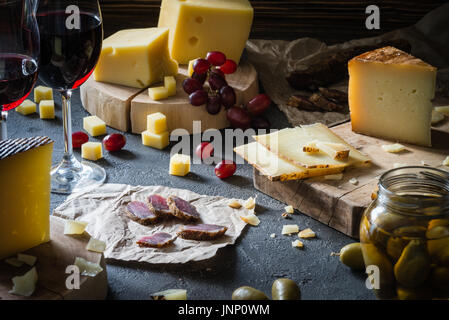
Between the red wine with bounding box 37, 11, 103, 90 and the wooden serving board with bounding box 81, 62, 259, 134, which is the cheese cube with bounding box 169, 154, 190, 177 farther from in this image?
the red wine with bounding box 37, 11, 103, 90

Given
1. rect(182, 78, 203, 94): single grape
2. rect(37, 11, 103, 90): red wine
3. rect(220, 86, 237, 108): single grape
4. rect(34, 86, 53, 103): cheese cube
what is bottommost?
rect(34, 86, 53, 103): cheese cube

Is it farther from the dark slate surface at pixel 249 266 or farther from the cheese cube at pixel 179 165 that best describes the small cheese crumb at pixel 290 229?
the cheese cube at pixel 179 165

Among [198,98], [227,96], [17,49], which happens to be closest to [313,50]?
[227,96]

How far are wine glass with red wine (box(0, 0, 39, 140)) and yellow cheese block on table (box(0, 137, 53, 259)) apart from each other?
160 mm

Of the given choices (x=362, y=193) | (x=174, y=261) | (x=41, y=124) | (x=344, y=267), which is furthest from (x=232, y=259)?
(x=41, y=124)

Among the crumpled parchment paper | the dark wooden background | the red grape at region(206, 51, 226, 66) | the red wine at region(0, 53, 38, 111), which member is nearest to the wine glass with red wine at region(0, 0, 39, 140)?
the red wine at region(0, 53, 38, 111)

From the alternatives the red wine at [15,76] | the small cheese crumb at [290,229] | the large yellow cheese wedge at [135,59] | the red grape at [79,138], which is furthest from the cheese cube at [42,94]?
the small cheese crumb at [290,229]

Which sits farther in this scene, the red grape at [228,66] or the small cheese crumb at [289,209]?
the red grape at [228,66]

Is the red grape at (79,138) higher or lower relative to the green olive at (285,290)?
higher

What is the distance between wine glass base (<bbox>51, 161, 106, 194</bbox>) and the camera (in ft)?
6.61

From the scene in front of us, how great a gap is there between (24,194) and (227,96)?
1089mm

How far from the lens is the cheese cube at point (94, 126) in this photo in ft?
7.86

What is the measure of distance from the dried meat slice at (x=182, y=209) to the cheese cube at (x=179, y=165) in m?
0.24

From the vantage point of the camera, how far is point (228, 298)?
5.10ft
